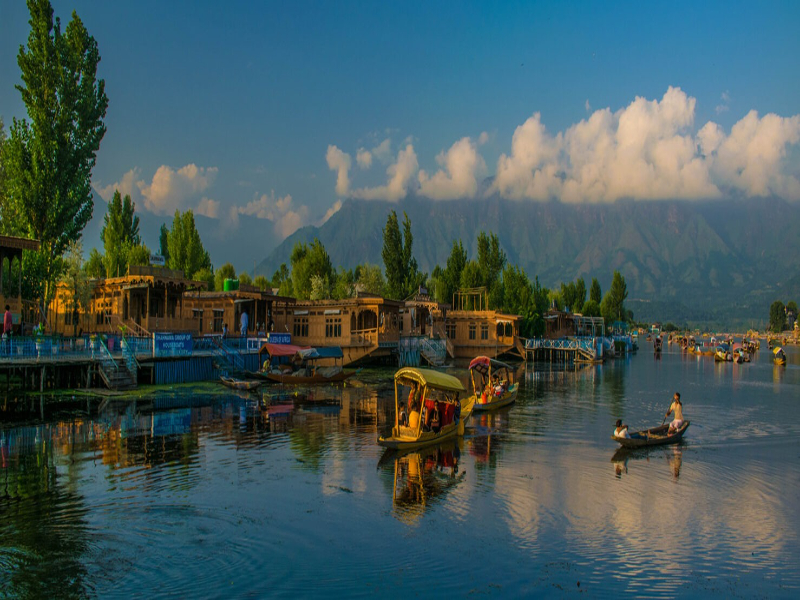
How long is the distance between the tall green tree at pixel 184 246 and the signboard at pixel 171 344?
141ft

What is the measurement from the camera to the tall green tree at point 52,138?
138 feet

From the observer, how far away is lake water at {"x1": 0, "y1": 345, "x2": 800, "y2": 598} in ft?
41.0

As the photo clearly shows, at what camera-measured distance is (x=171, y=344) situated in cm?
4000

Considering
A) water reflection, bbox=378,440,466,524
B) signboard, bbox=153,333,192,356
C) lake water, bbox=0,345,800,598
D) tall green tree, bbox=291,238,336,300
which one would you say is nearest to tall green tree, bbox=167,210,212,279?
tall green tree, bbox=291,238,336,300

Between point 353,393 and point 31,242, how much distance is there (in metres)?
21.6

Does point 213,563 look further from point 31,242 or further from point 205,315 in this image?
point 205,315

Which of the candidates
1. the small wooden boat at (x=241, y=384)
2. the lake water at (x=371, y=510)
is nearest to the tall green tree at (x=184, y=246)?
the small wooden boat at (x=241, y=384)

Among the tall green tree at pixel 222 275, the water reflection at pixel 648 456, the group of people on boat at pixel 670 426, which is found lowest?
the water reflection at pixel 648 456

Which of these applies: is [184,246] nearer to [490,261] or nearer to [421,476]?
[490,261]

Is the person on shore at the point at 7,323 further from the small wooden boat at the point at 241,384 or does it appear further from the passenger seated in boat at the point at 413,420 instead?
the passenger seated in boat at the point at 413,420

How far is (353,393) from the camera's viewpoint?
41.3 m

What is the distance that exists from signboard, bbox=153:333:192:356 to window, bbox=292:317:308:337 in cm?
2130

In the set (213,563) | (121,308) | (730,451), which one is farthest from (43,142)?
(730,451)

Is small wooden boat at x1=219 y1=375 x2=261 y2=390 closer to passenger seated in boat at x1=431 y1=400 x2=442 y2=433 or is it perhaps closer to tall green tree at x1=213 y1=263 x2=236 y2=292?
passenger seated in boat at x1=431 y1=400 x2=442 y2=433
